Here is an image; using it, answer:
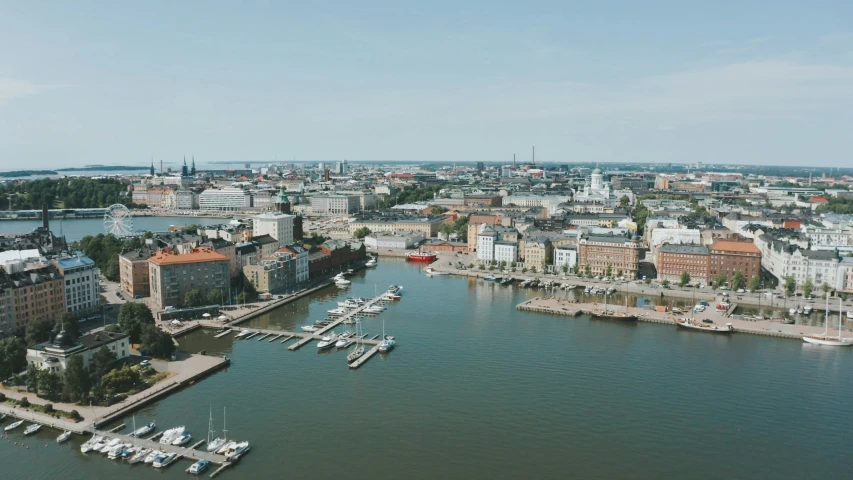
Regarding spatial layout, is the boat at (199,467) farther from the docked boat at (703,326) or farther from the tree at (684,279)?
the tree at (684,279)

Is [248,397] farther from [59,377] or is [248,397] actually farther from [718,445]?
[718,445]

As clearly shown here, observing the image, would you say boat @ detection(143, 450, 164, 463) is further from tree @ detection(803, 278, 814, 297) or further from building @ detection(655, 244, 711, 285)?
tree @ detection(803, 278, 814, 297)

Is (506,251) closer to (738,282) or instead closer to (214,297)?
(738,282)

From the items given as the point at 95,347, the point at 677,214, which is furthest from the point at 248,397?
the point at 677,214

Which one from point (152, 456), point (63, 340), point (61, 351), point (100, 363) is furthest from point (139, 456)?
point (63, 340)

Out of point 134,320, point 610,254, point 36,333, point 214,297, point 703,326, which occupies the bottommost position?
point 703,326

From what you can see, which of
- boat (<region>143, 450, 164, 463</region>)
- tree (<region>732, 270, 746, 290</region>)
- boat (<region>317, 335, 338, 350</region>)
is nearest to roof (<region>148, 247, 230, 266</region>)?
boat (<region>317, 335, 338, 350</region>)
